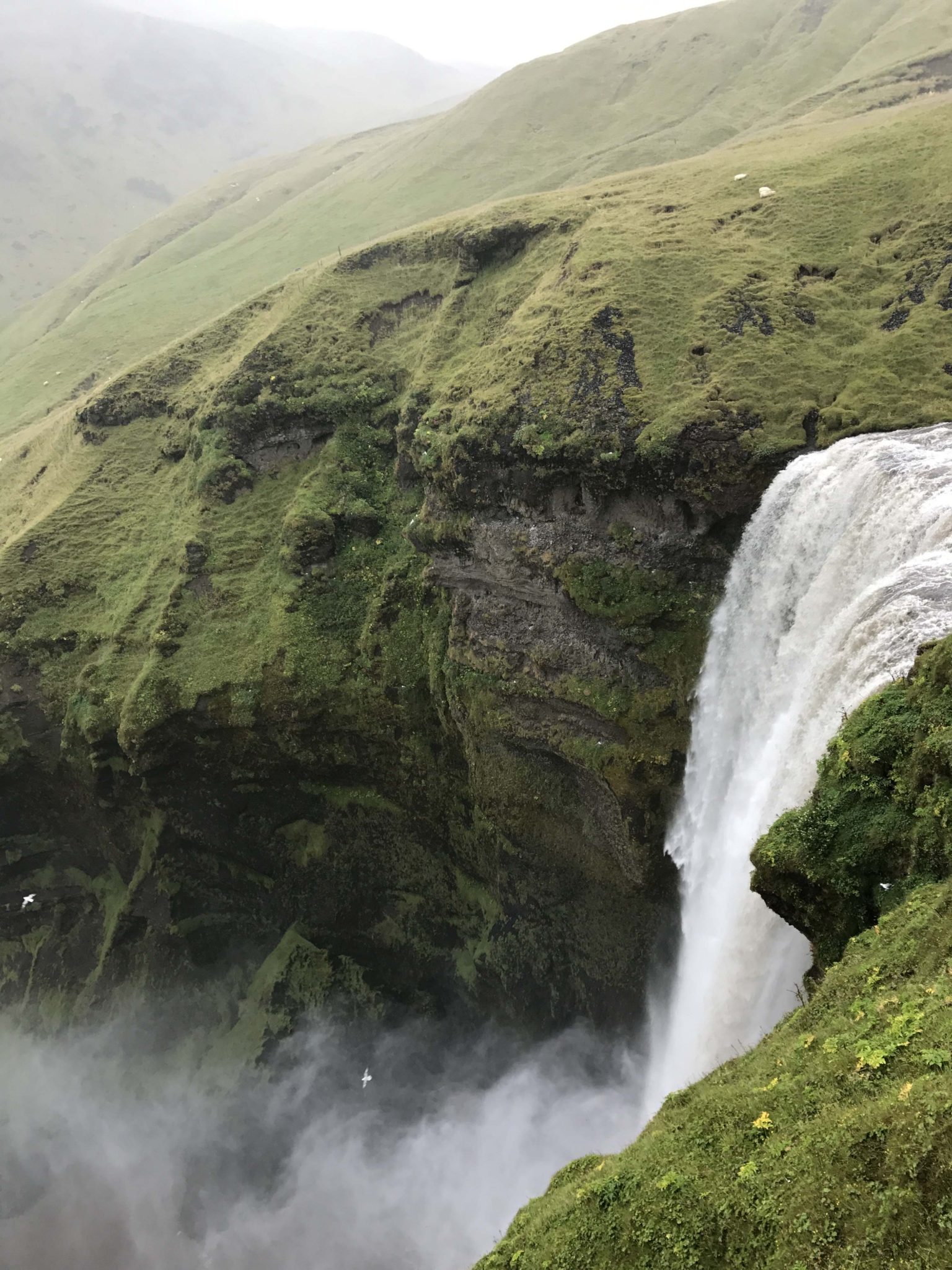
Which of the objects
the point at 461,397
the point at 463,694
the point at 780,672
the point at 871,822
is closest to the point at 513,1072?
the point at 463,694

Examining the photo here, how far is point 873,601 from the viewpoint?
13.2 meters

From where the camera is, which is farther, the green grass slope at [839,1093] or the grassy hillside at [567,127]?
the grassy hillside at [567,127]

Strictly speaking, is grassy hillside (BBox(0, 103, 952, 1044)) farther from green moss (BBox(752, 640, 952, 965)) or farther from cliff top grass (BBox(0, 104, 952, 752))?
green moss (BBox(752, 640, 952, 965))

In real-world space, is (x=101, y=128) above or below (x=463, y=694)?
above

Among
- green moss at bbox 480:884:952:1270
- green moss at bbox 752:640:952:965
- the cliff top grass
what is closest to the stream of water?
green moss at bbox 752:640:952:965

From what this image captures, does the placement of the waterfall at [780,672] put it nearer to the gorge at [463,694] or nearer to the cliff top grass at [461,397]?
the gorge at [463,694]

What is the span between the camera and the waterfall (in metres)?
13.1

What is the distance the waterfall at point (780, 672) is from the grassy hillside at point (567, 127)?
33514mm

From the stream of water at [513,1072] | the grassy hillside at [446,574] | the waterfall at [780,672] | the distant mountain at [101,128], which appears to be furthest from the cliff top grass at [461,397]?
the distant mountain at [101,128]

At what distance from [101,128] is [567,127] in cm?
15465

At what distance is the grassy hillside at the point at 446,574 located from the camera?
21.3 meters

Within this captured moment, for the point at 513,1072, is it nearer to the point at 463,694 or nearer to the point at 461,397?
the point at 463,694

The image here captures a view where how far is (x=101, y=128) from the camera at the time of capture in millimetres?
165125

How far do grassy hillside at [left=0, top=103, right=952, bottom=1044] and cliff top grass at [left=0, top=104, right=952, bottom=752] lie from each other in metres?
0.13
